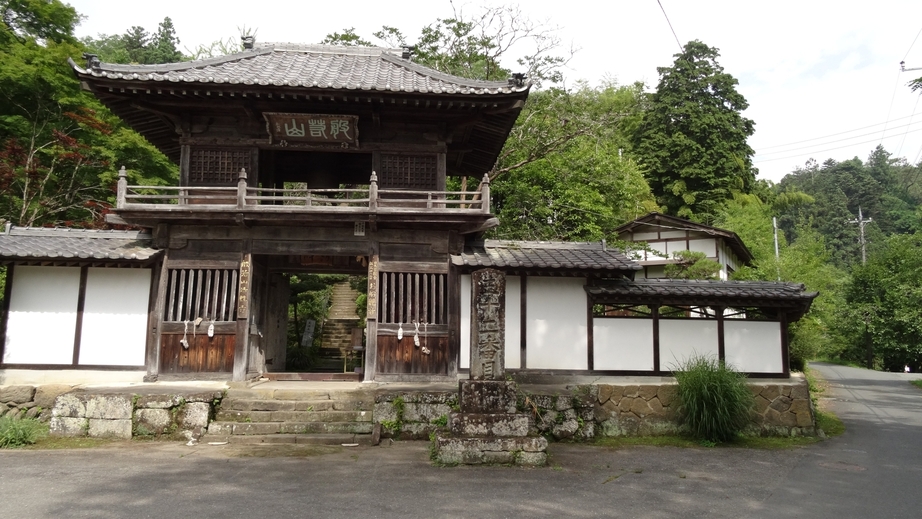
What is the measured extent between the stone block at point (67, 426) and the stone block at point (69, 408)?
7 centimetres

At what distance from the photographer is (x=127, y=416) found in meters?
10.7

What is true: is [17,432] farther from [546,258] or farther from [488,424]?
[546,258]

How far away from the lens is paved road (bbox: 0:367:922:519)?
6.72m

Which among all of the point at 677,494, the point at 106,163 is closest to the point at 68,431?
the point at 677,494

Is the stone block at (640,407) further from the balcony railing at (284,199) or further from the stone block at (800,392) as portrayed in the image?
the balcony railing at (284,199)

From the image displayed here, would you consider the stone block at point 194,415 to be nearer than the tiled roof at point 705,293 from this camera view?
Yes

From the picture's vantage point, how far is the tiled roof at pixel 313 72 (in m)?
11.9

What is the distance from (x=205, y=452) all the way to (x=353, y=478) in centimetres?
311

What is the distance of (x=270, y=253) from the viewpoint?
42.7ft

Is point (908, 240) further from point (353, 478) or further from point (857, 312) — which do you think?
point (353, 478)

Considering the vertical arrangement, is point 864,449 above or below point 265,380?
below

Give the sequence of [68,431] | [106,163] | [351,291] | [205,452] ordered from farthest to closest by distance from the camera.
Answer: [351,291] → [106,163] → [68,431] → [205,452]

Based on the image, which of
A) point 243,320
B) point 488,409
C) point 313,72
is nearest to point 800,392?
point 488,409

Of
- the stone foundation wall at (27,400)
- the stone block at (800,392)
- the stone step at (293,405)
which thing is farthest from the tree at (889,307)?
the stone foundation wall at (27,400)
